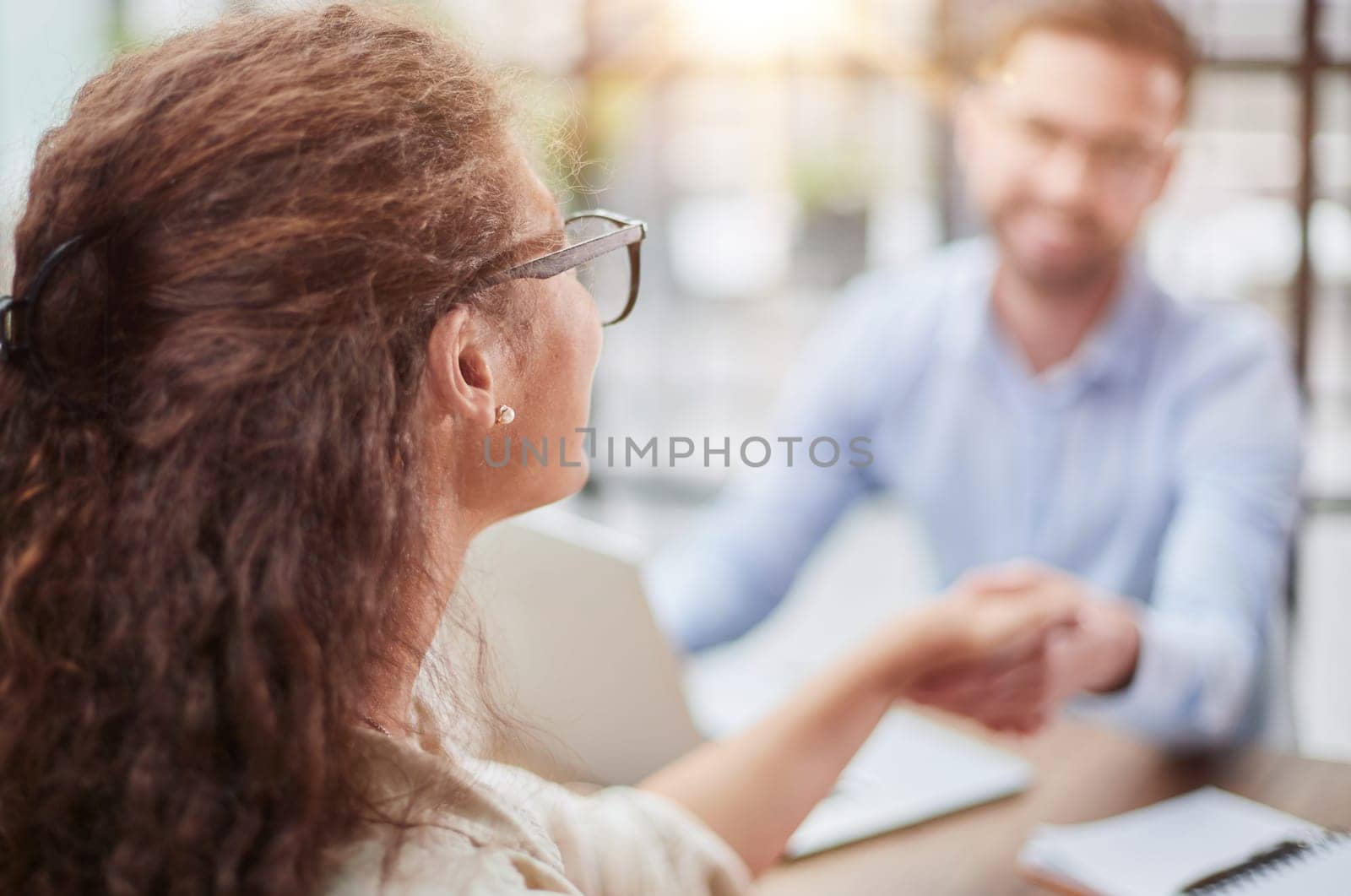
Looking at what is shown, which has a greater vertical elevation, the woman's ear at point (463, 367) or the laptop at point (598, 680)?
the woman's ear at point (463, 367)

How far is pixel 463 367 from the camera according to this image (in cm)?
71

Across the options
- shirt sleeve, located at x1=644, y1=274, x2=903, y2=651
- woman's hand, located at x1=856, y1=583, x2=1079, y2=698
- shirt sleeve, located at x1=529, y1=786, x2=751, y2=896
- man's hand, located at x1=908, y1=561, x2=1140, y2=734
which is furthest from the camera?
shirt sleeve, located at x1=644, y1=274, x2=903, y2=651

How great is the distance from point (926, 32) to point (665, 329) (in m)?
1.33

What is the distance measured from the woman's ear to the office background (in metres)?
2.20

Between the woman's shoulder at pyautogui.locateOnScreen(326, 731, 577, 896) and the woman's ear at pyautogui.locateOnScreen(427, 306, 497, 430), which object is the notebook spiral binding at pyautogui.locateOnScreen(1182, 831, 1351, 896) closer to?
the woman's shoulder at pyautogui.locateOnScreen(326, 731, 577, 896)

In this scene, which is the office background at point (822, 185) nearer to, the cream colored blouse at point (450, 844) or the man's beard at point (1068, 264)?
the man's beard at point (1068, 264)

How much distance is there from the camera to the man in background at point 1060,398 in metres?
1.82

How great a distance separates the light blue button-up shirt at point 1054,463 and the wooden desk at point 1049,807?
1.00ft

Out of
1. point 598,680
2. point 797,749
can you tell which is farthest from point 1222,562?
point 598,680

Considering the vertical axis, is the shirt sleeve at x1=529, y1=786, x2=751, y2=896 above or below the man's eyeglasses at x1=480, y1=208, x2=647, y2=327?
below

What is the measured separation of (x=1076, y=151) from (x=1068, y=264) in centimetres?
20

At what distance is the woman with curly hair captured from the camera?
22.5 inches

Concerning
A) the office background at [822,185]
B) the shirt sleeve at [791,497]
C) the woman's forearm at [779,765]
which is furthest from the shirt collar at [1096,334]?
the woman's forearm at [779,765]

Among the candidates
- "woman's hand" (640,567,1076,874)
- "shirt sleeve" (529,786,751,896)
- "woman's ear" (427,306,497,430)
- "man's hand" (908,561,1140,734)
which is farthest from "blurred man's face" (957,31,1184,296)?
"woman's ear" (427,306,497,430)
